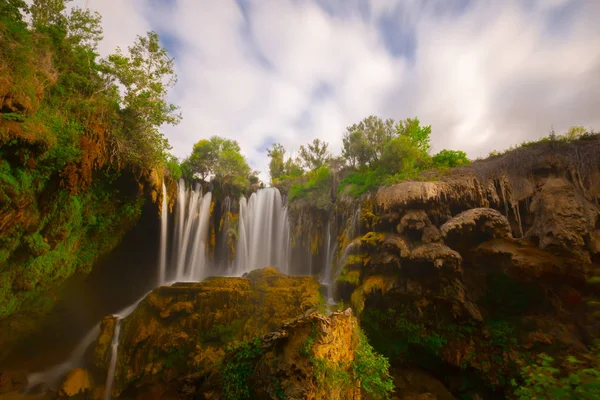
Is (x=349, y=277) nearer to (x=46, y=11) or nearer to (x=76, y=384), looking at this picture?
(x=76, y=384)

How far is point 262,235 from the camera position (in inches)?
794

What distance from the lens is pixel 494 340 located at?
9312 millimetres

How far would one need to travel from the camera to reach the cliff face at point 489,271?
876 centimetres

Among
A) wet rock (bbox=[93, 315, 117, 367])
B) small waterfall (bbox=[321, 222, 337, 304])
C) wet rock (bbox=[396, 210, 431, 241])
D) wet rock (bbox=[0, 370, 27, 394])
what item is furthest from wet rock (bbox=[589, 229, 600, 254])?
wet rock (bbox=[0, 370, 27, 394])

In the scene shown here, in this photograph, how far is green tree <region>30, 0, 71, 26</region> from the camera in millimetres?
8484

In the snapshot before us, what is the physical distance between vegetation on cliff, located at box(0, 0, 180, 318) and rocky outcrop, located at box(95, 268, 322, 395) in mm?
3668

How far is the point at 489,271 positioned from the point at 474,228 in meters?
1.97

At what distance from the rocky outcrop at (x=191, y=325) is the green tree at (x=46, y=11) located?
1094 centimetres

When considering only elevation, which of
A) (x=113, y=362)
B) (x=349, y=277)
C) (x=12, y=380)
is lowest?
(x=12, y=380)

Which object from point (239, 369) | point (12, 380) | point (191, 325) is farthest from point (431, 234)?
point (12, 380)

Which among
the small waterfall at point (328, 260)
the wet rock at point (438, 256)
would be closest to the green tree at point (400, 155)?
the wet rock at point (438, 256)

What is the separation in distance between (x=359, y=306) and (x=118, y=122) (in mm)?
12873

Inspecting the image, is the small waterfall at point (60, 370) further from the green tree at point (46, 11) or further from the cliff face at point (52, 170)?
the green tree at point (46, 11)

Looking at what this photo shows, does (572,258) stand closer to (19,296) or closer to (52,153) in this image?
(52,153)
